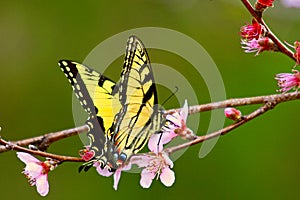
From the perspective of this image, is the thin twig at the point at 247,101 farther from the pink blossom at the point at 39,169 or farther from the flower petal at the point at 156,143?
the pink blossom at the point at 39,169

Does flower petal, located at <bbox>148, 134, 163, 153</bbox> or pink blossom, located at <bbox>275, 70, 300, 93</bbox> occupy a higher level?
pink blossom, located at <bbox>275, 70, 300, 93</bbox>

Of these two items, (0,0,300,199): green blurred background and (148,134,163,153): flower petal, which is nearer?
(148,134,163,153): flower petal

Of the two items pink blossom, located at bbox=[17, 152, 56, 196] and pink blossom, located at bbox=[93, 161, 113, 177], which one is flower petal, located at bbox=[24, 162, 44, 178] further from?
pink blossom, located at bbox=[93, 161, 113, 177]

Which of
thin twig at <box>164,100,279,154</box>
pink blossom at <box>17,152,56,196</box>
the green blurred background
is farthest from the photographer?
the green blurred background

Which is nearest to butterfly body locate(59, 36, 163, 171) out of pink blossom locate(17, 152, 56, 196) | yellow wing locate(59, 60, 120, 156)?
yellow wing locate(59, 60, 120, 156)

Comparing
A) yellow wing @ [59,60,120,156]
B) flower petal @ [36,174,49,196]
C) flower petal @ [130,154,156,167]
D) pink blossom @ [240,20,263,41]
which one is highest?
pink blossom @ [240,20,263,41]

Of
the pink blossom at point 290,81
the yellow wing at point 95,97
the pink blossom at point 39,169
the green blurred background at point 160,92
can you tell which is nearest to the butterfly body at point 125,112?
the yellow wing at point 95,97

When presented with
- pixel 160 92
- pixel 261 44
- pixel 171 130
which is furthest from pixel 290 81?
pixel 160 92
